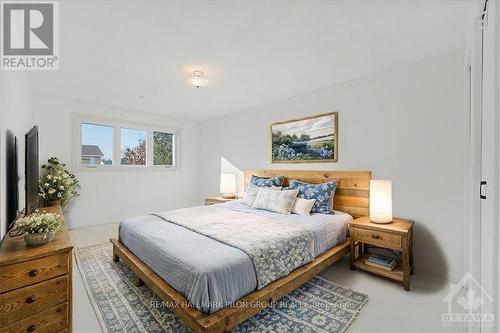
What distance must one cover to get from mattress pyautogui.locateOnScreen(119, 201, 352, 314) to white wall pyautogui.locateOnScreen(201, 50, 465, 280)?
98 centimetres

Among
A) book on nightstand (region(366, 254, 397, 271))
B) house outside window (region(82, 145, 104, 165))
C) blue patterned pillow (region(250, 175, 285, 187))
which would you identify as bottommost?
book on nightstand (region(366, 254, 397, 271))

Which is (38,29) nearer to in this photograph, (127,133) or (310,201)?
(127,133)

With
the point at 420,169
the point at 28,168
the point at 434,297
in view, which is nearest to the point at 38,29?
the point at 28,168

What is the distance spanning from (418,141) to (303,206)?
4.98 ft

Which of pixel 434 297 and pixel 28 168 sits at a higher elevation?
pixel 28 168

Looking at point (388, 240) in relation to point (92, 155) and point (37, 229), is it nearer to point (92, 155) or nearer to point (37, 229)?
point (37, 229)

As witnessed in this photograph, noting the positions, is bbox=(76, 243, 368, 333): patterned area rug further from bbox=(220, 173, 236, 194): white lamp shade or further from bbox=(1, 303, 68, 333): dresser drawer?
bbox=(220, 173, 236, 194): white lamp shade

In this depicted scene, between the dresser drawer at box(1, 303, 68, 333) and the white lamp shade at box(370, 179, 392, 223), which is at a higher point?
the white lamp shade at box(370, 179, 392, 223)

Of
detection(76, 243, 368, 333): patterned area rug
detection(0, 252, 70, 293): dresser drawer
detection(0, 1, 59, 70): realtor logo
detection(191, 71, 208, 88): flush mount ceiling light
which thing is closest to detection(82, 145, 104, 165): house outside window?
detection(0, 1, 59, 70): realtor logo

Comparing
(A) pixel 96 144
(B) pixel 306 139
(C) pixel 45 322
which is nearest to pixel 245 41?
(B) pixel 306 139

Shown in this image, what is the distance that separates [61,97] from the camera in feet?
13.0

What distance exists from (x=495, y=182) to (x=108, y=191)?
5.22m

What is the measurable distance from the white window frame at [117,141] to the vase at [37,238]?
126 inches

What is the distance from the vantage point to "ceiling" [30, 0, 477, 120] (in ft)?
5.78
